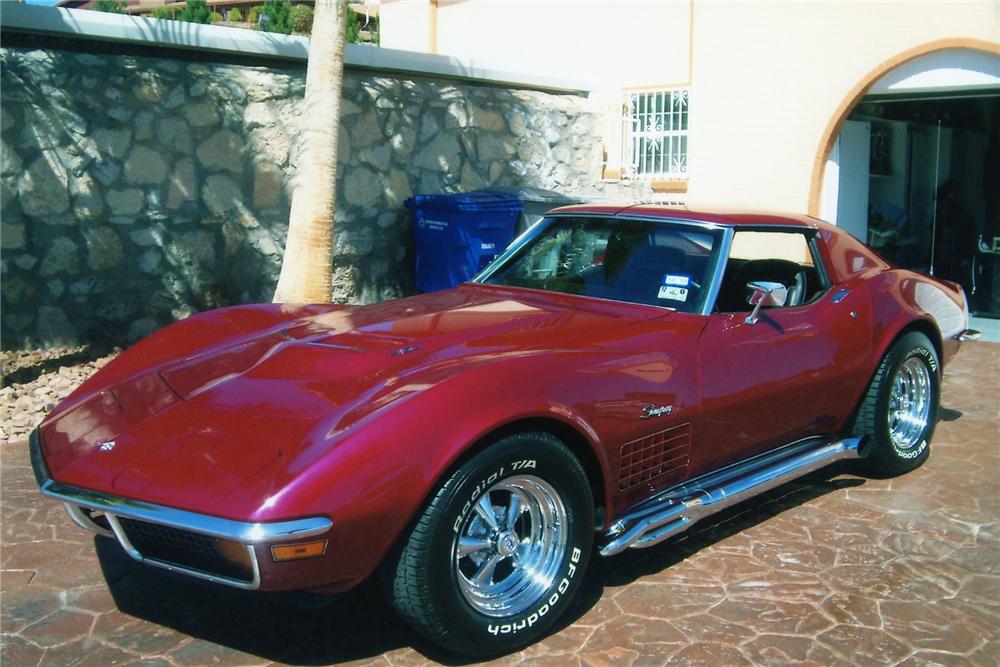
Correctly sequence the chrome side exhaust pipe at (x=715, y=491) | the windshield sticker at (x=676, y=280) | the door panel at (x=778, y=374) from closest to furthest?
1. the chrome side exhaust pipe at (x=715, y=491)
2. the door panel at (x=778, y=374)
3. the windshield sticker at (x=676, y=280)

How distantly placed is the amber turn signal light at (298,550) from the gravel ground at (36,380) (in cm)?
387

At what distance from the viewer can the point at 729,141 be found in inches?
441

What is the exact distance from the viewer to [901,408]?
17.7ft

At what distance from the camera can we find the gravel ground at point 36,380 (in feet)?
20.0

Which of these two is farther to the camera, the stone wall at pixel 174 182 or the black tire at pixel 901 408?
the stone wall at pixel 174 182

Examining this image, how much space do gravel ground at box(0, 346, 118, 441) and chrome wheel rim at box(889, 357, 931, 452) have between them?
16.4 ft

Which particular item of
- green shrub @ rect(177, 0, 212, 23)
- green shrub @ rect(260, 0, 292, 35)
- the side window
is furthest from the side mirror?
green shrub @ rect(177, 0, 212, 23)

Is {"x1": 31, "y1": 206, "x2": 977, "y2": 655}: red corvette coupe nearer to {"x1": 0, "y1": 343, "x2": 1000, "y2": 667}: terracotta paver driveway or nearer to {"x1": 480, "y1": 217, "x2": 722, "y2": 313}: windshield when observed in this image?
{"x1": 480, "y1": 217, "x2": 722, "y2": 313}: windshield

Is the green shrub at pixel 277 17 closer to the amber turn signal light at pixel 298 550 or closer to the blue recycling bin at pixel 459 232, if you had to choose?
the blue recycling bin at pixel 459 232

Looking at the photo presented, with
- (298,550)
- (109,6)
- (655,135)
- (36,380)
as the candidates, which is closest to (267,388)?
(298,550)

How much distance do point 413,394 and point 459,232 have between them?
5.30 m

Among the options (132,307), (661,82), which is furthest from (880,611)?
(661,82)

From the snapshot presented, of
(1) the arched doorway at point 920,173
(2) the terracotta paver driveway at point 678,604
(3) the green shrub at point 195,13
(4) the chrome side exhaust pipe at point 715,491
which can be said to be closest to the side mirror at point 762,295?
(4) the chrome side exhaust pipe at point 715,491

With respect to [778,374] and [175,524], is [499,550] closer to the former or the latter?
[175,524]
